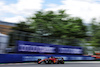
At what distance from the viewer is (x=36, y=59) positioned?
2083 cm

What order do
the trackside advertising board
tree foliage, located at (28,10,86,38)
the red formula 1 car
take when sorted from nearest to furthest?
Answer: the red formula 1 car
the trackside advertising board
tree foliage, located at (28,10,86,38)

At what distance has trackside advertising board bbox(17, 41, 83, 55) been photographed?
782 inches

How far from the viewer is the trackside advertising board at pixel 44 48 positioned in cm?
1986

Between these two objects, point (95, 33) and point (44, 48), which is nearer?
point (44, 48)

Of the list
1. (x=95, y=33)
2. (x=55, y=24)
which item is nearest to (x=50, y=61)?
(x=55, y=24)

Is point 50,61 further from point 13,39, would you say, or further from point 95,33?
point 95,33

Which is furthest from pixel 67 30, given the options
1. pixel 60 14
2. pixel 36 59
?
pixel 36 59

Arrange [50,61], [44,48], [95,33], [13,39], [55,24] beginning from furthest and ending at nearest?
[95,33]
[55,24]
[44,48]
[13,39]
[50,61]

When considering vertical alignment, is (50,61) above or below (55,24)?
below

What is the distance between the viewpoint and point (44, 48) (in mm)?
22125

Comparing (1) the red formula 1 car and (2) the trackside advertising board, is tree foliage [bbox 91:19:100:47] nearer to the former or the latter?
(2) the trackside advertising board

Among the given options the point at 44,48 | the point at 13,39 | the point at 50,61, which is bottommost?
the point at 50,61

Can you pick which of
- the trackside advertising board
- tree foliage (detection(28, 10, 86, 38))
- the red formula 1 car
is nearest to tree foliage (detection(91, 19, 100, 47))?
tree foliage (detection(28, 10, 86, 38))

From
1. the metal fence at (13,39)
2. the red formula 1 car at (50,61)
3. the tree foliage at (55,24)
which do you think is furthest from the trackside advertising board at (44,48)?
the tree foliage at (55,24)
